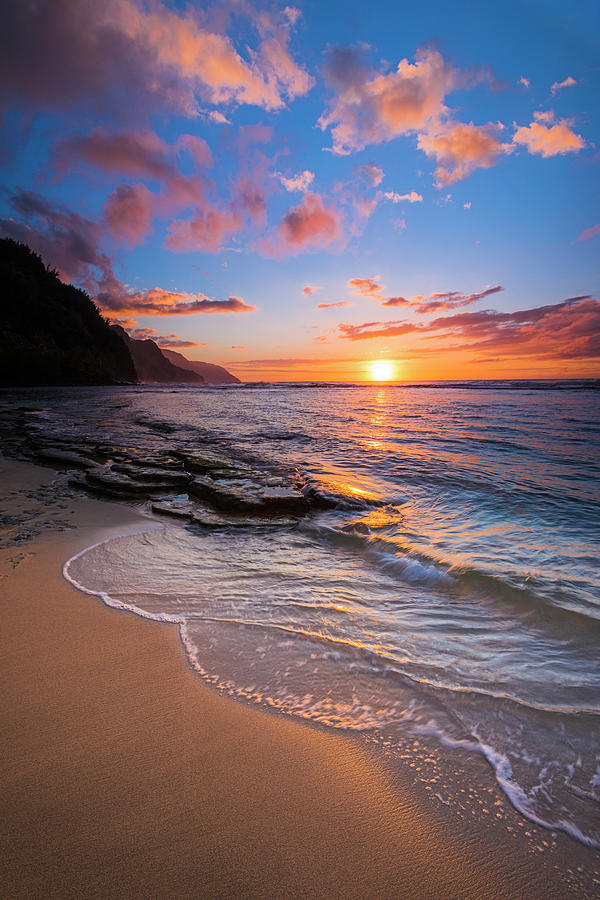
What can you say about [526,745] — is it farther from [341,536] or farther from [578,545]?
[578,545]

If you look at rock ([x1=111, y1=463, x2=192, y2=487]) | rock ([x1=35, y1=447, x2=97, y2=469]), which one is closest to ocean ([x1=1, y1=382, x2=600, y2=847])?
rock ([x1=111, y1=463, x2=192, y2=487])

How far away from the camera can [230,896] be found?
1116 millimetres

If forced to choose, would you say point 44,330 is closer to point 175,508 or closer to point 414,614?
point 175,508

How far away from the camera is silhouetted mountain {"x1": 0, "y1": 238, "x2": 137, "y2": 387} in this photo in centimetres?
4091

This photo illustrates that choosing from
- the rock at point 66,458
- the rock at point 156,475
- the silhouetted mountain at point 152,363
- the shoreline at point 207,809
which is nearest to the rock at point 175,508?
the rock at point 156,475

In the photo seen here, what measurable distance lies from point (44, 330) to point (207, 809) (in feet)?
201

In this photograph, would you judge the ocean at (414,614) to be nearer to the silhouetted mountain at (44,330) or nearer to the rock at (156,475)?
the rock at (156,475)

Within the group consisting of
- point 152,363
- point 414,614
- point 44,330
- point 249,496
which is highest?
point 152,363

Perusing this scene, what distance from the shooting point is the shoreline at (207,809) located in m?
1.17

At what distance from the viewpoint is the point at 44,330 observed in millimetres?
49156

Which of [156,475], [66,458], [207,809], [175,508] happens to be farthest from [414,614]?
[66,458]

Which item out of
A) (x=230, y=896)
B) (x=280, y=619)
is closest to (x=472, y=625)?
(x=280, y=619)

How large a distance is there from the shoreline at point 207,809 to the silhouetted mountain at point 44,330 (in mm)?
48405

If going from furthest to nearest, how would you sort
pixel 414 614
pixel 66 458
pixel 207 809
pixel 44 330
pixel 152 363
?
pixel 152 363 < pixel 44 330 < pixel 66 458 < pixel 414 614 < pixel 207 809
